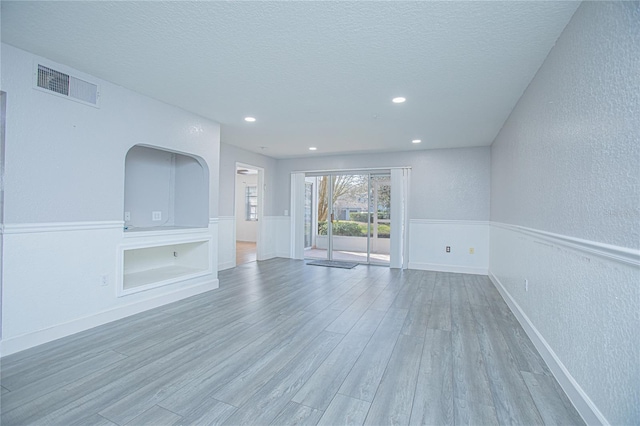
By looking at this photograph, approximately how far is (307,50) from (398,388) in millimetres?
2540

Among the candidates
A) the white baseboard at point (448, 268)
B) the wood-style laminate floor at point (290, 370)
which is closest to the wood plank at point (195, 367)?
the wood-style laminate floor at point (290, 370)

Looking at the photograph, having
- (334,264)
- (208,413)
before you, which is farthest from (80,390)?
(334,264)

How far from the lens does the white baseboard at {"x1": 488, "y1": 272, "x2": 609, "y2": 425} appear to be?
1.58 meters

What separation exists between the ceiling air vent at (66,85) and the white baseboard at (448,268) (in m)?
5.59

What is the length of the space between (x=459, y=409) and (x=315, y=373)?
92 centimetres

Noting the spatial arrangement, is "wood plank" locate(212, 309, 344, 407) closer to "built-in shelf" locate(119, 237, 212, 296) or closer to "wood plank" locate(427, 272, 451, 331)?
"wood plank" locate(427, 272, 451, 331)

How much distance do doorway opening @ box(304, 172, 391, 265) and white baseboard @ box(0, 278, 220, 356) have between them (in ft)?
12.2

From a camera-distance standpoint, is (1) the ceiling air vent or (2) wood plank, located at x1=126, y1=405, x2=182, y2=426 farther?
(1) the ceiling air vent

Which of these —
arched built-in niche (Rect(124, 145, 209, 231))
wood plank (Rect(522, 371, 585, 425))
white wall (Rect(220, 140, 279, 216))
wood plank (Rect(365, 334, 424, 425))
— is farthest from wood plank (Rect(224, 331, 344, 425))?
white wall (Rect(220, 140, 279, 216))

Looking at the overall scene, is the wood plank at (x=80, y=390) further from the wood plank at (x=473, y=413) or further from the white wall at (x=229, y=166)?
the white wall at (x=229, y=166)

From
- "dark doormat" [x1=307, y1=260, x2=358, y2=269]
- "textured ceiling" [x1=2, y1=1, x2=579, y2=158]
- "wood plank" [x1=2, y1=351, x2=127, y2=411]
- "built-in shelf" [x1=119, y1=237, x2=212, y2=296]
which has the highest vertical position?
"textured ceiling" [x1=2, y1=1, x2=579, y2=158]

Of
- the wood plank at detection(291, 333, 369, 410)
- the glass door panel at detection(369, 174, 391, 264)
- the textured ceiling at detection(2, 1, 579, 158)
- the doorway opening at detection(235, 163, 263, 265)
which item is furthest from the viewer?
the doorway opening at detection(235, 163, 263, 265)

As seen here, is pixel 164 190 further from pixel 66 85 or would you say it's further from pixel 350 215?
pixel 350 215

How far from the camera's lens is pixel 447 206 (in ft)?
19.2
